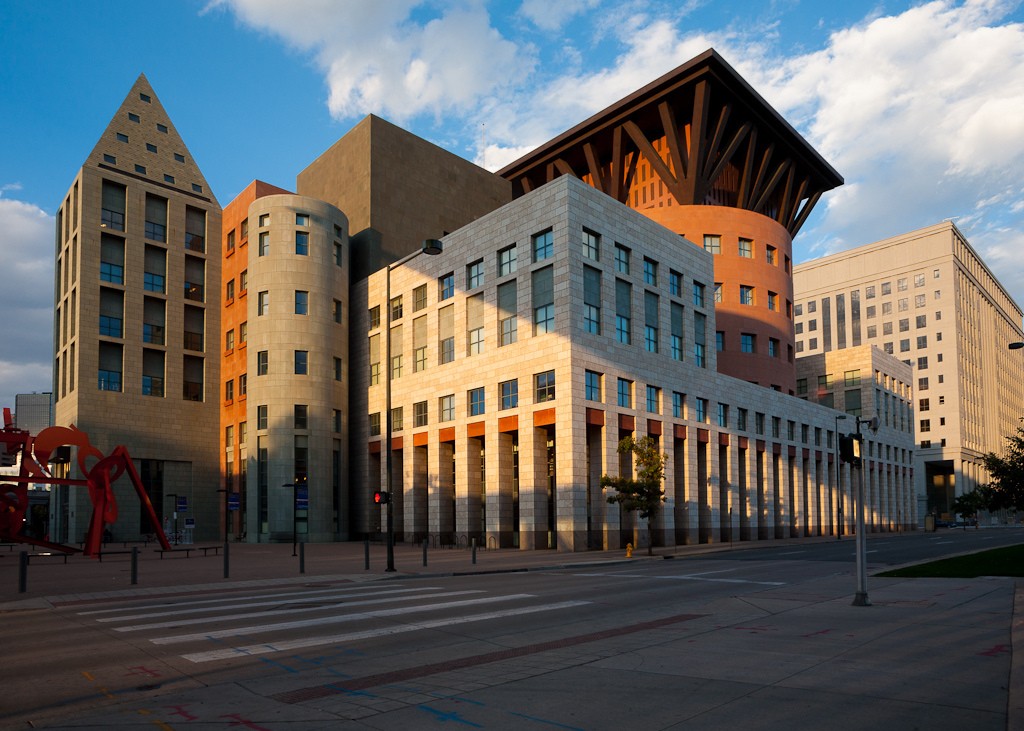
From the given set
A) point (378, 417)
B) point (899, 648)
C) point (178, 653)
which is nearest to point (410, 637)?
point (178, 653)

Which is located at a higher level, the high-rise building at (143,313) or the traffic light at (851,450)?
the high-rise building at (143,313)

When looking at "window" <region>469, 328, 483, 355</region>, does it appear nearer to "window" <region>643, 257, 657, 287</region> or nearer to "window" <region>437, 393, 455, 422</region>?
"window" <region>437, 393, 455, 422</region>

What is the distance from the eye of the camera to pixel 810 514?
2810 inches

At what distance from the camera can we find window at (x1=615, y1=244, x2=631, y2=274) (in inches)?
1954

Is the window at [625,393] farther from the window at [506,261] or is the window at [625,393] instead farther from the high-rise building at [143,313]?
the high-rise building at [143,313]

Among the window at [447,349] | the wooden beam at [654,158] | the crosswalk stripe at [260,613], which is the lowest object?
the crosswalk stripe at [260,613]

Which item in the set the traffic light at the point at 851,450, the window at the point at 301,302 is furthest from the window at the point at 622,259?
the traffic light at the point at 851,450

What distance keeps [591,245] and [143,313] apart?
39.9 m

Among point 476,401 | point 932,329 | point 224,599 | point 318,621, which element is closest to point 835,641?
point 318,621

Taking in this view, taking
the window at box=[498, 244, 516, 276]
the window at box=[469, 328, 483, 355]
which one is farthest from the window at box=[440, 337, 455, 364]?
the window at box=[498, 244, 516, 276]

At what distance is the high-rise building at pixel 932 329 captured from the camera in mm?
133125

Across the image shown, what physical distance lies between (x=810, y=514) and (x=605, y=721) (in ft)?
225

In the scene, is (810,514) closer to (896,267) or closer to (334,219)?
(334,219)

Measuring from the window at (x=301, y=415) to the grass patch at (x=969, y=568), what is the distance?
4323 cm
